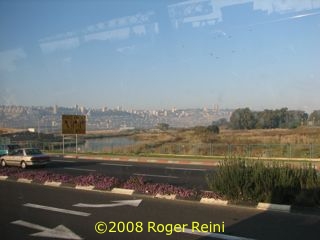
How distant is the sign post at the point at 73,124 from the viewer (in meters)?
39.0

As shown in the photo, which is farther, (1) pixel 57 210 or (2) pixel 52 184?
(2) pixel 52 184

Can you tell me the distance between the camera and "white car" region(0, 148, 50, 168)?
2677cm

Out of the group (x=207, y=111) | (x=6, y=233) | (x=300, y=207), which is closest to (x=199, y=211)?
(x=300, y=207)

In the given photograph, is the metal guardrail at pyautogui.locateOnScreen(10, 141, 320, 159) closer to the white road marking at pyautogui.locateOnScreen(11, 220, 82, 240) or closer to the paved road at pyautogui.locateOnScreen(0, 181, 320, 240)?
the paved road at pyautogui.locateOnScreen(0, 181, 320, 240)

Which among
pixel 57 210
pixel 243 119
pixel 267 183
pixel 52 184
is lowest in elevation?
pixel 52 184

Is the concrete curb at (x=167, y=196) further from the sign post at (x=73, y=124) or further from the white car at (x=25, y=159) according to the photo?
the sign post at (x=73, y=124)

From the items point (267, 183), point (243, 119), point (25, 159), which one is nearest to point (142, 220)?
point (267, 183)

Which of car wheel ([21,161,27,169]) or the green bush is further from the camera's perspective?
car wheel ([21,161,27,169])

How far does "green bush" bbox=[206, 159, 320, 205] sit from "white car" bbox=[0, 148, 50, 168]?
1598 cm

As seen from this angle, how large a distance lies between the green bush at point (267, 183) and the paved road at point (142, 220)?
809 millimetres

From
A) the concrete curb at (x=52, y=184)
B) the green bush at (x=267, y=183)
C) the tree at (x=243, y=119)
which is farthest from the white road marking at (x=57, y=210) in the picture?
the tree at (x=243, y=119)

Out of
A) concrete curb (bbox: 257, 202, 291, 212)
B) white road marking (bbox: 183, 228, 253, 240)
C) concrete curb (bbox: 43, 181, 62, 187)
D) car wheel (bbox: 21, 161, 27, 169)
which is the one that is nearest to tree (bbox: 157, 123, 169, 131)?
car wheel (bbox: 21, 161, 27, 169)

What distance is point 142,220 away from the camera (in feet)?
33.2

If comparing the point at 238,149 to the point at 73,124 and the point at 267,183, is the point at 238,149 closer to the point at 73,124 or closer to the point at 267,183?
the point at 73,124
